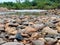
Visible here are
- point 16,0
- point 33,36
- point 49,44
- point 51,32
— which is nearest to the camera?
point 49,44

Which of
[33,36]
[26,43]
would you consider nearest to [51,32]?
[33,36]

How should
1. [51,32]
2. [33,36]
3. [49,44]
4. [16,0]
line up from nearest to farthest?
[49,44]
[33,36]
[51,32]
[16,0]

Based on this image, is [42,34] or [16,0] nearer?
[42,34]

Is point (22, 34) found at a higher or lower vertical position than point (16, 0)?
higher

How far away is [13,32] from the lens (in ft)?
11.0

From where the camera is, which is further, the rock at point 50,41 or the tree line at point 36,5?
the tree line at point 36,5

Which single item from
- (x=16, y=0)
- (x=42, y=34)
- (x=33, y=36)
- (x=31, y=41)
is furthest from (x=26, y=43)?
(x=16, y=0)

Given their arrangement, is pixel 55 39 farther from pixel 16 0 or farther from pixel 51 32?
pixel 16 0

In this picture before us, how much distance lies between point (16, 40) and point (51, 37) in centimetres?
47

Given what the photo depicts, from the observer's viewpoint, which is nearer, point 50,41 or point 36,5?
point 50,41

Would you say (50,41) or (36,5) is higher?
(50,41)

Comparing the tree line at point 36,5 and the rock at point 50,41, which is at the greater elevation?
the rock at point 50,41

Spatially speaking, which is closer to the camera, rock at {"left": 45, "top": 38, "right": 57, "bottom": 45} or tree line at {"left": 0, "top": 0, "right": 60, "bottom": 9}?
rock at {"left": 45, "top": 38, "right": 57, "bottom": 45}

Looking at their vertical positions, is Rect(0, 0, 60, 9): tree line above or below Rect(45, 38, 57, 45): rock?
below
